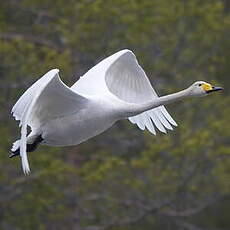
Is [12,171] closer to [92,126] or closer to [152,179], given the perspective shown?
[152,179]

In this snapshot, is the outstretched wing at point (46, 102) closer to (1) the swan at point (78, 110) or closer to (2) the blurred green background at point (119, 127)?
(1) the swan at point (78, 110)

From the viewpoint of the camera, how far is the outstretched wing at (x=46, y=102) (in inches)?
440

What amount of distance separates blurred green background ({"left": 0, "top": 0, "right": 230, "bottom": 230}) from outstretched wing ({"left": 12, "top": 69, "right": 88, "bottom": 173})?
17.4 ft

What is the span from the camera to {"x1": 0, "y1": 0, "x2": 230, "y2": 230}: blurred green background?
18.4m

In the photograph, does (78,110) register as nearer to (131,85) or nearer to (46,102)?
(46,102)

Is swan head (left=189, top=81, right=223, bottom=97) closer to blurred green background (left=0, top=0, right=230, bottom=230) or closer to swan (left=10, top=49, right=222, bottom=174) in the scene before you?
swan (left=10, top=49, right=222, bottom=174)

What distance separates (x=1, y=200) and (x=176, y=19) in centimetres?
336

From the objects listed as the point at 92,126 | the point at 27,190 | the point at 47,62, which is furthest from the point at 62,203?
the point at 92,126

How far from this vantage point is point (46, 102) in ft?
39.8

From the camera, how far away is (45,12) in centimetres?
1928

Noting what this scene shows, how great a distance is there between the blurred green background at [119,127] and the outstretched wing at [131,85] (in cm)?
407

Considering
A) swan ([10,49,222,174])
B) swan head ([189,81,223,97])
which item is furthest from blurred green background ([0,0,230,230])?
swan head ([189,81,223,97])

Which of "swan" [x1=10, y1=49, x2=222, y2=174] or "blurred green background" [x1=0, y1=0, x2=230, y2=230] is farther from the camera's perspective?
"blurred green background" [x1=0, y1=0, x2=230, y2=230]

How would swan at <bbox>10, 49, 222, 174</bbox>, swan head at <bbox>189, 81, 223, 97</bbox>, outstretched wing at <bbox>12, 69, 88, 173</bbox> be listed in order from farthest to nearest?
1. swan head at <bbox>189, 81, 223, 97</bbox>
2. swan at <bbox>10, 49, 222, 174</bbox>
3. outstretched wing at <bbox>12, 69, 88, 173</bbox>
